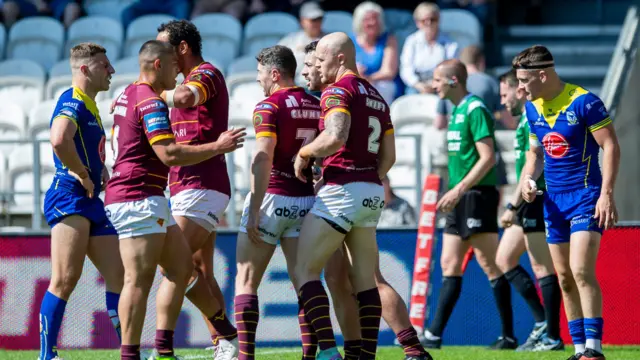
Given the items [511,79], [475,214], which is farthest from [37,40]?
[475,214]

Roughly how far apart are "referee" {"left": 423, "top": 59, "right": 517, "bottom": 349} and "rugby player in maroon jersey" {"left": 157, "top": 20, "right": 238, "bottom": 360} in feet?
8.00

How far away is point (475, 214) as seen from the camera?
970 cm

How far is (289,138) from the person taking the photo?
24.1ft

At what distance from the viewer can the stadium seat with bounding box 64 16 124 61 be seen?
15.5m

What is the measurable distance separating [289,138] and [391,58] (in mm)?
6664

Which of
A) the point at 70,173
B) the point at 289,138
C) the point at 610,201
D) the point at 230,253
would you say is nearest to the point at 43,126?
the point at 230,253

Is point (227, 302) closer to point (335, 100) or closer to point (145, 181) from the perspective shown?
point (145, 181)

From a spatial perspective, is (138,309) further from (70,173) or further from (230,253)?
(230,253)

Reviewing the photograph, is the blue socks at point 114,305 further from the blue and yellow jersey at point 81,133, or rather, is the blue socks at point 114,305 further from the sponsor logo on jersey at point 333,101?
the sponsor logo on jersey at point 333,101

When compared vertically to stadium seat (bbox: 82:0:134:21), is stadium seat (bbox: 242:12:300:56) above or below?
below

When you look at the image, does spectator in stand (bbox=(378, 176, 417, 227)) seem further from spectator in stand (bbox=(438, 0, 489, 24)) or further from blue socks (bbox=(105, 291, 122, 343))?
spectator in stand (bbox=(438, 0, 489, 24))

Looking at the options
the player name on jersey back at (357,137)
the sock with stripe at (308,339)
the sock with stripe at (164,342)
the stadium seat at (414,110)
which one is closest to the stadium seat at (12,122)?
the stadium seat at (414,110)

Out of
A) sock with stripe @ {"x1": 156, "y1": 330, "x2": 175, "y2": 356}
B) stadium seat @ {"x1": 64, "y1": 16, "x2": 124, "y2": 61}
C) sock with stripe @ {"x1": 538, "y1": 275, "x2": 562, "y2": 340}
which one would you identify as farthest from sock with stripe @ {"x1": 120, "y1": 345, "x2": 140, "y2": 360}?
stadium seat @ {"x1": 64, "y1": 16, "x2": 124, "y2": 61}

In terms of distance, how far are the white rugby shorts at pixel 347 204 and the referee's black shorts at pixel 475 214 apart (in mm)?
2723
